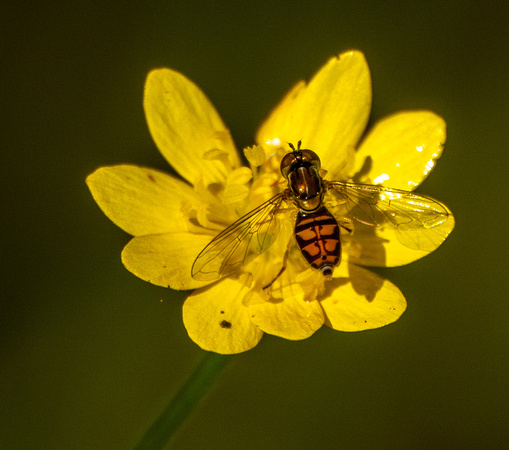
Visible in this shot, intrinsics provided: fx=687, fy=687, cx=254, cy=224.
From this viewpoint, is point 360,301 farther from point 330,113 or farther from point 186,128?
point 186,128

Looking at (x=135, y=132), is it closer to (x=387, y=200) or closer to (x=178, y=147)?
(x=178, y=147)

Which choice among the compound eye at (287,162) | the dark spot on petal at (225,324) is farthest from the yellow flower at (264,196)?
the compound eye at (287,162)

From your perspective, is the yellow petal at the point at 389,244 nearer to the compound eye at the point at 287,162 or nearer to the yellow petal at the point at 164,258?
the compound eye at the point at 287,162

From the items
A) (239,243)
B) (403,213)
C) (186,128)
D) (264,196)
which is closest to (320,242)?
(239,243)

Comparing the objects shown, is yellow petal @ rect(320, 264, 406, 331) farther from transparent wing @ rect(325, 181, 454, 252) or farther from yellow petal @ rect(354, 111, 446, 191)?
yellow petal @ rect(354, 111, 446, 191)

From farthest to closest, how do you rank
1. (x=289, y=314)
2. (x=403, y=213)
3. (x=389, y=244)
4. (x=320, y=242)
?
(x=389, y=244)
(x=403, y=213)
(x=289, y=314)
(x=320, y=242)

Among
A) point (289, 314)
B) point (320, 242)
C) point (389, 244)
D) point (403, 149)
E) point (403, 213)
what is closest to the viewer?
point (320, 242)
